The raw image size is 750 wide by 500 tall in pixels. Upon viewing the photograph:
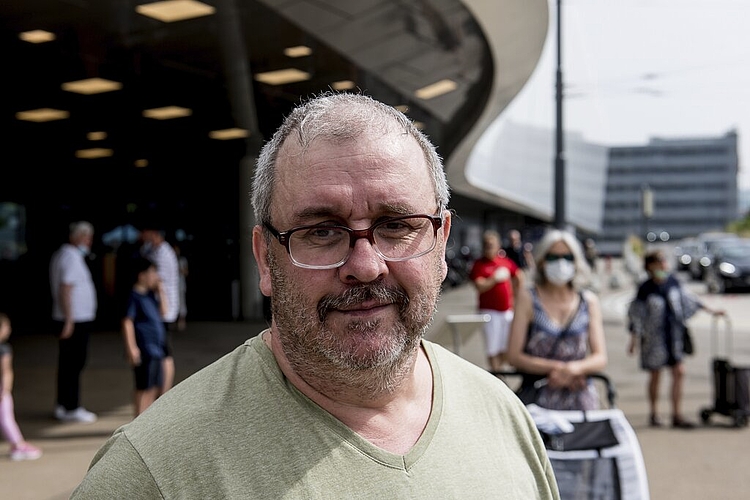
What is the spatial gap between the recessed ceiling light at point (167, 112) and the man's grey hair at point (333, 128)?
11282 mm

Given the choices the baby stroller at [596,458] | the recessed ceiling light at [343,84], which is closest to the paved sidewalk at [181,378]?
the baby stroller at [596,458]

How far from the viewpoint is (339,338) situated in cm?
136

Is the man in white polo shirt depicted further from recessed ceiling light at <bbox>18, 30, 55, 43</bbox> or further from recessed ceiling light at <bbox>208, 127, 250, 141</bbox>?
recessed ceiling light at <bbox>208, 127, 250, 141</bbox>

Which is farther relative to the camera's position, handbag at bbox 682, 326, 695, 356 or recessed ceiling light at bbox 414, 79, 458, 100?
recessed ceiling light at bbox 414, 79, 458, 100

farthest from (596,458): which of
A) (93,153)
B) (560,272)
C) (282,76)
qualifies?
(93,153)

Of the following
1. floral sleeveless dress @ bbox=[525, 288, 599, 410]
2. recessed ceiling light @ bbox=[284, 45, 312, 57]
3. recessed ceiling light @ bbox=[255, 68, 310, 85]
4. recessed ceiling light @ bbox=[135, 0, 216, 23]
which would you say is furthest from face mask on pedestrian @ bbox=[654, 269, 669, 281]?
recessed ceiling light @ bbox=[255, 68, 310, 85]

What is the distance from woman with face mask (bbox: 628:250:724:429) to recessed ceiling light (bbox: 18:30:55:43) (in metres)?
6.09

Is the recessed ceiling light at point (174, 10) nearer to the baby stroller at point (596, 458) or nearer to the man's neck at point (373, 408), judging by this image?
the baby stroller at point (596, 458)

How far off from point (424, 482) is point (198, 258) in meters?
17.8

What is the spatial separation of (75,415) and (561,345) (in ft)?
16.7

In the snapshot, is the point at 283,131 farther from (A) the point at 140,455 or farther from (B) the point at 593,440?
(B) the point at 593,440

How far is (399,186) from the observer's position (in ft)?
4.58

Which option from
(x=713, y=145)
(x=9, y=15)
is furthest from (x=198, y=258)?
(x=713, y=145)

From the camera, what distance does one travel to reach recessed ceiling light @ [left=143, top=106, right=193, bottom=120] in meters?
12.4
